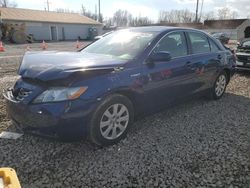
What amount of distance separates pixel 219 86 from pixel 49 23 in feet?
119

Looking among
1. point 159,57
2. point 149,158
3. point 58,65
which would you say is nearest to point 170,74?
point 159,57

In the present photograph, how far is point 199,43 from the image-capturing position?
5336mm

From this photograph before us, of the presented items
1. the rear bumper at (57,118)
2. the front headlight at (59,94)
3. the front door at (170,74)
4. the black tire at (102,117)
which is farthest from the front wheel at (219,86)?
the front headlight at (59,94)

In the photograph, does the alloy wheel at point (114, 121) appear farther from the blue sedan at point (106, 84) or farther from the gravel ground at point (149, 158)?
the gravel ground at point (149, 158)

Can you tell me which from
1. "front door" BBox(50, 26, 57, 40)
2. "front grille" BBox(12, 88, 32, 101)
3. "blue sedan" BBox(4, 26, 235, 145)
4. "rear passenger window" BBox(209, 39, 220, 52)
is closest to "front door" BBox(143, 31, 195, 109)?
"blue sedan" BBox(4, 26, 235, 145)

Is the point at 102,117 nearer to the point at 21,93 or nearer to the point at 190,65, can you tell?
the point at 21,93

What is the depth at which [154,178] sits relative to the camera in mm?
2988

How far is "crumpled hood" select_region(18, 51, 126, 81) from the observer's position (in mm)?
3160

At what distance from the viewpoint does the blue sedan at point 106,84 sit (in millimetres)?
3117

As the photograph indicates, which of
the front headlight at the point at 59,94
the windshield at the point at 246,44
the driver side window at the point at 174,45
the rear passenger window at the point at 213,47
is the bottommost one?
the windshield at the point at 246,44

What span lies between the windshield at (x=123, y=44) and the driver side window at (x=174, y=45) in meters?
0.20

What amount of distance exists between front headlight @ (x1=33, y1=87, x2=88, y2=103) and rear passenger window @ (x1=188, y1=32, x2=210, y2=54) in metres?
2.77

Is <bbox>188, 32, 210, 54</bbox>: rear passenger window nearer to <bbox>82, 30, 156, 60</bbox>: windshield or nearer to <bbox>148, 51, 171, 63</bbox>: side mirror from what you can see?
<bbox>82, 30, 156, 60</bbox>: windshield

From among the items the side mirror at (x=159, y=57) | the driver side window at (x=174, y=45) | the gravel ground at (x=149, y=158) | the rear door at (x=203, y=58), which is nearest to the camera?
the gravel ground at (x=149, y=158)
